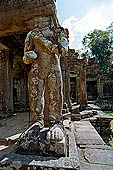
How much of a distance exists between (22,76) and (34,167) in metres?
7.91

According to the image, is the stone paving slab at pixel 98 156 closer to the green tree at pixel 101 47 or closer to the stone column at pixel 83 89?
the stone column at pixel 83 89

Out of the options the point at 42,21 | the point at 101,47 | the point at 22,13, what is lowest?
the point at 42,21

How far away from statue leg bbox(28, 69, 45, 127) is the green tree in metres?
26.4

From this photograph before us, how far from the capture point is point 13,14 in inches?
119

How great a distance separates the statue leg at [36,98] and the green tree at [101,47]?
2644cm

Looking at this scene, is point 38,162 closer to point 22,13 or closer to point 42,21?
point 42,21

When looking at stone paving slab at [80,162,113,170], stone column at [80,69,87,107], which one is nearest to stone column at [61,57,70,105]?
stone column at [80,69,87,107]

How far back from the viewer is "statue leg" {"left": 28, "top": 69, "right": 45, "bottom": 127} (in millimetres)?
1895

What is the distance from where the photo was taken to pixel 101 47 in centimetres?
2855

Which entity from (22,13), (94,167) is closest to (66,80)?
(22,13)

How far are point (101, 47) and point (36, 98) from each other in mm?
29841

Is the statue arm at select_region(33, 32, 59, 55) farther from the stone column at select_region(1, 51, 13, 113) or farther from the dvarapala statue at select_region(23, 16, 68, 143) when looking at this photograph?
the stone column at select_region(1, 51, 13, 113)

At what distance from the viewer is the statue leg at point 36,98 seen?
6.22 feet

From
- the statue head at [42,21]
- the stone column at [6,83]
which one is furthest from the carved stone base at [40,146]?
the stone column at [6,83]
